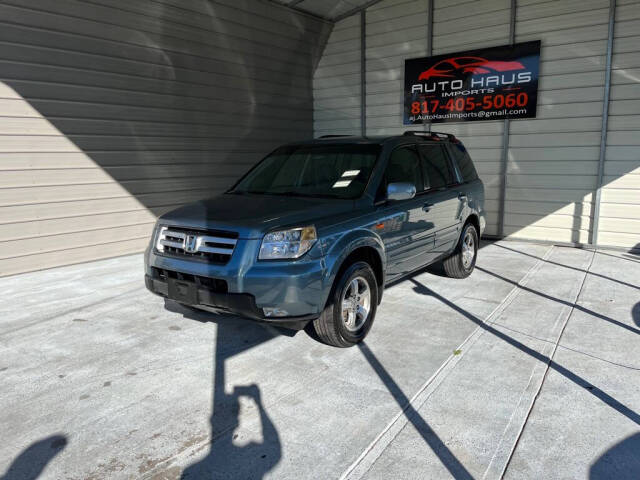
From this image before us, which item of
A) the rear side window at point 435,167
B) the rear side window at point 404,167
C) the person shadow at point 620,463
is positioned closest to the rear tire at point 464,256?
the rear side window at point 435,167

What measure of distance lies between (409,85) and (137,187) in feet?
18.8

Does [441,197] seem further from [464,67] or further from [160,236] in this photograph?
[464,67]

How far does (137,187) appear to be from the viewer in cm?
805

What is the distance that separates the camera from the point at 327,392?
11.1 ft

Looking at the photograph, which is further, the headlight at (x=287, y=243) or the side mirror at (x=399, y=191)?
the side mirror at (x=399, y=191)

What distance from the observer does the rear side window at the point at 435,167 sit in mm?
5355

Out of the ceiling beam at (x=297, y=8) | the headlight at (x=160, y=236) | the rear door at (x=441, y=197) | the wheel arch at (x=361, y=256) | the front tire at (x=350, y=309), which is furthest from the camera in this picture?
the ceiling beam at (x=297, y=8)

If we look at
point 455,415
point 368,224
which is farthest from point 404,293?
point 455,415

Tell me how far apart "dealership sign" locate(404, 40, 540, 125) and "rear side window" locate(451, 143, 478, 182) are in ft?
9.99

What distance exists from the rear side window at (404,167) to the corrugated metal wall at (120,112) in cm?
491

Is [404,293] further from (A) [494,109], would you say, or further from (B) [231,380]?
(A) [494,109]

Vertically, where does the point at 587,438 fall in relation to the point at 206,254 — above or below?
below

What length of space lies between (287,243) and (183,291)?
908mm

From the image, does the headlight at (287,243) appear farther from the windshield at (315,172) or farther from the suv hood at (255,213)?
the windshield at (315,172)
